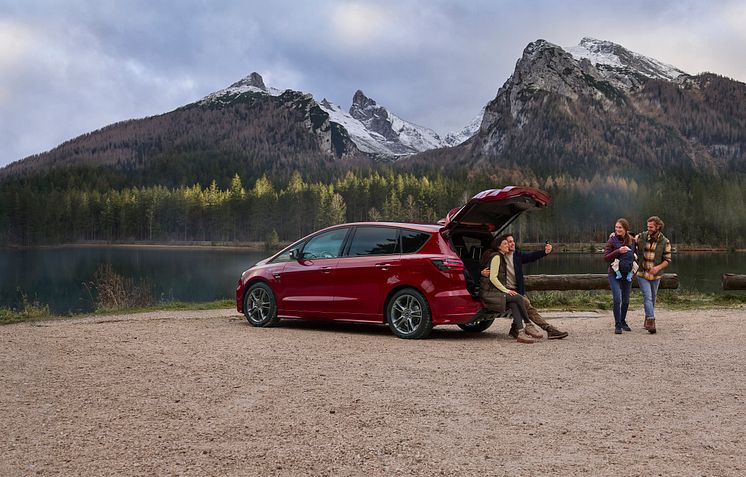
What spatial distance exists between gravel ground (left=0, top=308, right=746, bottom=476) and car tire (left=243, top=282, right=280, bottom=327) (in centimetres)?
143

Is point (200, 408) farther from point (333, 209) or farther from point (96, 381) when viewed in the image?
point (333, 209)

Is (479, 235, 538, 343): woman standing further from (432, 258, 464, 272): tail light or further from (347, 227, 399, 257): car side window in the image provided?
(347, 227, 399, 257): car side window

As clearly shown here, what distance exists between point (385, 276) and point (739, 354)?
5.05 meters

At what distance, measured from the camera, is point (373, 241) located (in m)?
10.5

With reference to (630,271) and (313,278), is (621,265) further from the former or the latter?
(313,278)

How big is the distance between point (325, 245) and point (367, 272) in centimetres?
120

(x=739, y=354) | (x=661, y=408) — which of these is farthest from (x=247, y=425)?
(x=739, y=354)

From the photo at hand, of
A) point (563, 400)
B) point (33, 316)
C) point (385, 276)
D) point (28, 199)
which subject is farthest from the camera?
point (28, 199)

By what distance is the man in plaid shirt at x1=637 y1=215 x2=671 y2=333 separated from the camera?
1080cm

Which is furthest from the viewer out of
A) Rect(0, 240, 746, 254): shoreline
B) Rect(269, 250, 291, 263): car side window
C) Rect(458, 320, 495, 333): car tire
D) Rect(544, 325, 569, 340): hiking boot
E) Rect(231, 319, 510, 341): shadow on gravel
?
Rect(0, 240, 746, 254): shoreline

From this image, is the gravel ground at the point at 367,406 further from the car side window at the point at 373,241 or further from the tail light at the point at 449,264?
the car side window at the point at 373,241

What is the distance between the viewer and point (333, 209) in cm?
11169

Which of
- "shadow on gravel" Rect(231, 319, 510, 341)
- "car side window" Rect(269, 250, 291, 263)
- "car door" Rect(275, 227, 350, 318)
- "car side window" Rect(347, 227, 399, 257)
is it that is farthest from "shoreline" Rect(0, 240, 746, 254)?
"car side window" Rect(347, 227, 399, 257)

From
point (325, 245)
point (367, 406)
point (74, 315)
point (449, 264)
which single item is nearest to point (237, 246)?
point (74, 315)
